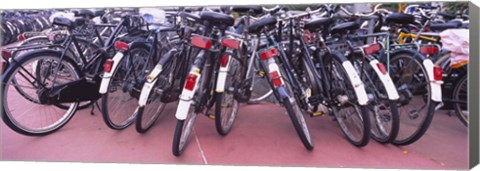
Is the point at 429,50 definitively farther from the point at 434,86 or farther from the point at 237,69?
the point at 237,69

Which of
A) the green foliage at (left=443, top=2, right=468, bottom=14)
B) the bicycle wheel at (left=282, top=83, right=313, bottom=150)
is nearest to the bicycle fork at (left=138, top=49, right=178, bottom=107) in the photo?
the bicycle wheel at (left=282, top=83, right=313, bottom=150)

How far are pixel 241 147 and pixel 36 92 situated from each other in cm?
168

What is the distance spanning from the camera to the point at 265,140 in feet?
6.90

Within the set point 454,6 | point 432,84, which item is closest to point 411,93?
point 432,84

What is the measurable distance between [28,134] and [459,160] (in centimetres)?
319

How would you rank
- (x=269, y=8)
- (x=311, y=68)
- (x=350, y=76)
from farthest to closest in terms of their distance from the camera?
(x=311, y=68)
(x=269, y=8)
(x=350, y=76)

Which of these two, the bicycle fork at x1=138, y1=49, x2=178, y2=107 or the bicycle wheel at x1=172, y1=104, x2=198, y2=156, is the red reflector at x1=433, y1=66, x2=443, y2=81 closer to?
the bicycle wheel at x1=172, y1=104, x2=198, y2=156

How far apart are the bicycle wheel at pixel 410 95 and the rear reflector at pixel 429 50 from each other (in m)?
0.07

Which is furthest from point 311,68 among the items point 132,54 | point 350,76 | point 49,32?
point 49,32

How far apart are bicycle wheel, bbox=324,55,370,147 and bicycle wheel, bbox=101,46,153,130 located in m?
1.48

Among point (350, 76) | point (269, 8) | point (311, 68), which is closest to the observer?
point (350, 76)

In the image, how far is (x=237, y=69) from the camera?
208cm

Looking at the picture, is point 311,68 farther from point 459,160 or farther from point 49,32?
point 49,32

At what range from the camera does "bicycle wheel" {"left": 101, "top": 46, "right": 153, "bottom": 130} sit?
2.08 meters
